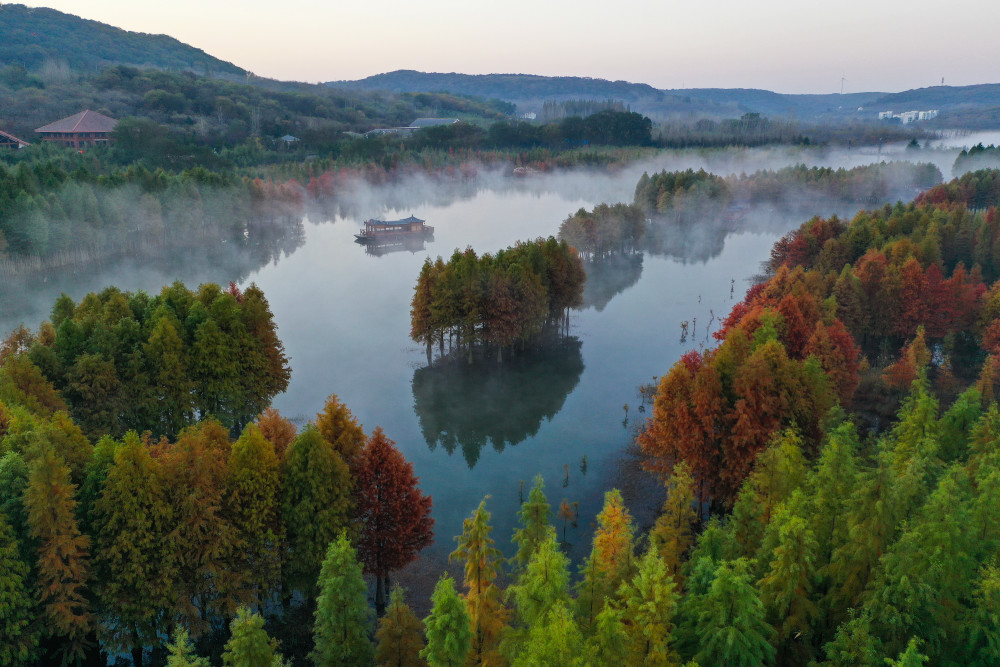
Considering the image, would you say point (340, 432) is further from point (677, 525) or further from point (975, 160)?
point (975, 160)

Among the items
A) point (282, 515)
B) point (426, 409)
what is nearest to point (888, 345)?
point (426, 409)

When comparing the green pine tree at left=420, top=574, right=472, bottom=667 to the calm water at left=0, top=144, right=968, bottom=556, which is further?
the calm water at left=0, top=144, right=968, bottom=556

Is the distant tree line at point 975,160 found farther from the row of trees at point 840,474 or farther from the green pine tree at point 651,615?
the green pine tree at point 651,615

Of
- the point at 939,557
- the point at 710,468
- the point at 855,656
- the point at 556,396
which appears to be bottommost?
the point at 556,396

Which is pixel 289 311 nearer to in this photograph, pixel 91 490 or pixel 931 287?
pixel 91 490

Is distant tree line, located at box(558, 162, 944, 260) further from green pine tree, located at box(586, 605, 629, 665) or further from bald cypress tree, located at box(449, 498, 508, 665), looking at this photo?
green pine tree, located at box(586, 605, 629, 665)

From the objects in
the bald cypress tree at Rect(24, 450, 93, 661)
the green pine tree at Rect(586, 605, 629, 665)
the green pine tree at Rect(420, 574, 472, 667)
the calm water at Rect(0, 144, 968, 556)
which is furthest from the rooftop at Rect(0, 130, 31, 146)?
the green pine tree at Rect(586, 605, 629, 665)
